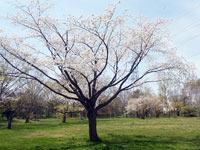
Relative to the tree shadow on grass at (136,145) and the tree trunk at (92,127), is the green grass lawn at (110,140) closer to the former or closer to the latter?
the tree shadow on grass at (136,145)

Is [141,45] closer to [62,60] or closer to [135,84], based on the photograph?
[135,84]

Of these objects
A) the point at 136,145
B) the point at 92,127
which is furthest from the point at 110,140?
the point at 136,145

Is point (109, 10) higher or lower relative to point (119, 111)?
higher

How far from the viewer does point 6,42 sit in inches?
379

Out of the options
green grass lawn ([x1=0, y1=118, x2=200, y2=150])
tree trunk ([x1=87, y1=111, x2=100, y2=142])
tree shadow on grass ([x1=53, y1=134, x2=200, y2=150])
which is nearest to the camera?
tree shadow on grass ([x1=53, y1=134, x2=200, y2=150])

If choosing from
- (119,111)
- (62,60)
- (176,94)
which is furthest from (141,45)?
(119,111)

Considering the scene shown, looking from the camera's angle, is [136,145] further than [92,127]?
No

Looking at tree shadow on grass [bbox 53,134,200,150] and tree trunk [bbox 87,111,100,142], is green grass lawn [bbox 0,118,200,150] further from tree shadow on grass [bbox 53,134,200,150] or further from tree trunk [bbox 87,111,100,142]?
tree trunk [bbox 87,111,100,142]

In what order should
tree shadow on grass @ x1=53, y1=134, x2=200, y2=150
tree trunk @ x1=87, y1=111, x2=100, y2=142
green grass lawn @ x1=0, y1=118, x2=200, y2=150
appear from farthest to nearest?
tree trunk @ x1=87, y1=111, x2=100, y2=142
green grass lawn @ x1=0, y1=118, x2=200, y2=150
tree shadow on grass @ x1=53, y1=134, x2=200, y2=150

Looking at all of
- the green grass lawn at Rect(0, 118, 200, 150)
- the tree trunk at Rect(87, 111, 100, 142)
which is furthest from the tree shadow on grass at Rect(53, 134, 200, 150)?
the tree trunk at Rect(87, 111, 100, 142)

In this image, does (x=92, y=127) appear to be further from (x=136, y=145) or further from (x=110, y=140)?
(x=136, y=145)

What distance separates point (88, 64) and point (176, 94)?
50968mm

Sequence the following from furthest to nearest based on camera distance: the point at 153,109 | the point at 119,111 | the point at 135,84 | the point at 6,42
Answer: the point at 119,111, the point at 153,109, the point at 135,84, the point at 6,42

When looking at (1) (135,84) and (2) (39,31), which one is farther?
(1) (135,84)
